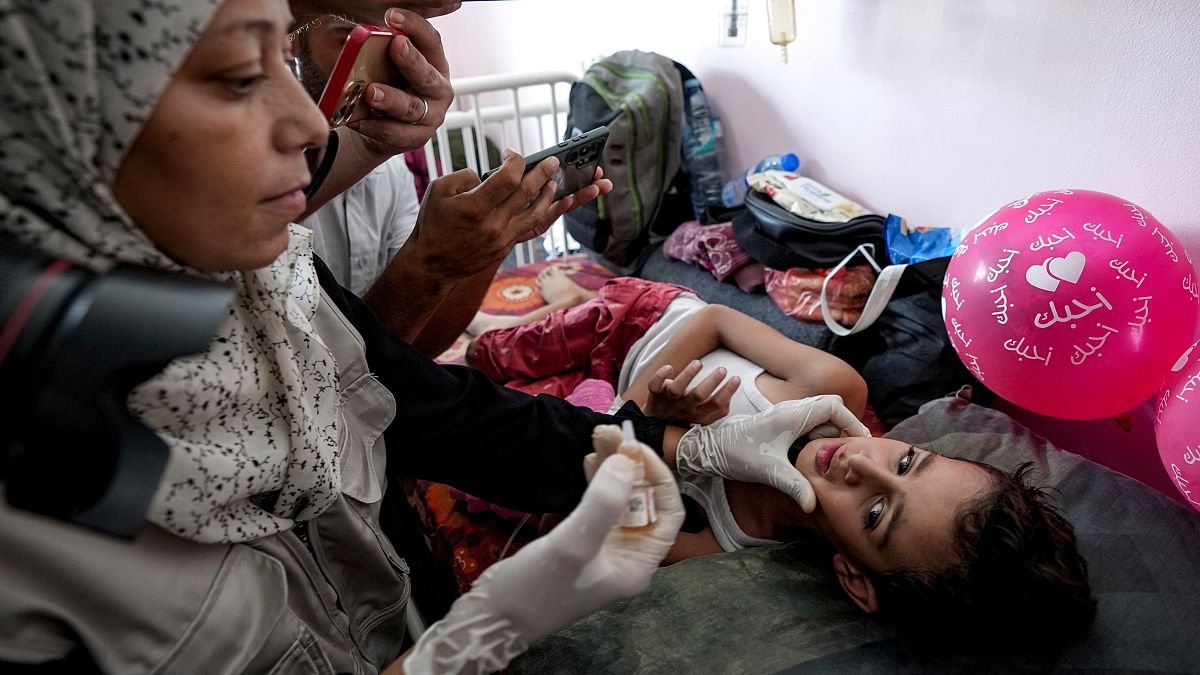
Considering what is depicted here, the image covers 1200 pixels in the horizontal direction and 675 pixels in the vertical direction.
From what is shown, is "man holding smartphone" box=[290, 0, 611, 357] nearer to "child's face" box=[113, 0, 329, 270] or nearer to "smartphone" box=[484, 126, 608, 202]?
"smartphone" box=[484, 126, 608, 202]

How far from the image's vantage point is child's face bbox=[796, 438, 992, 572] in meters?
1.13

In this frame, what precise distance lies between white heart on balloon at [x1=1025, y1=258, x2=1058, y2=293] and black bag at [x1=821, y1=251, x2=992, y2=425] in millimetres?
421

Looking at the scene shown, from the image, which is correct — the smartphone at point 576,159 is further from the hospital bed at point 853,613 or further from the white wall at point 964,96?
the white wall at point 964,96

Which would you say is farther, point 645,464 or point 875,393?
point 875,393

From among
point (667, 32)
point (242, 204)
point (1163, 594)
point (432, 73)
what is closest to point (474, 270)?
point (432, 73)

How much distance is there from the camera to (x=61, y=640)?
0.64 metres

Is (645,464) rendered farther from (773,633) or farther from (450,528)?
(450,528)

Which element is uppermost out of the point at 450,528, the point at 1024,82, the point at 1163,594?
the point at 1024,82

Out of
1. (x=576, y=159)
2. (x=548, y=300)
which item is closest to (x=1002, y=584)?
(x=576, y=159)

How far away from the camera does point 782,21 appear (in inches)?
82.7

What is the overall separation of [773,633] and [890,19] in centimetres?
158

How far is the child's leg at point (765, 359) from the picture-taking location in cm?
153

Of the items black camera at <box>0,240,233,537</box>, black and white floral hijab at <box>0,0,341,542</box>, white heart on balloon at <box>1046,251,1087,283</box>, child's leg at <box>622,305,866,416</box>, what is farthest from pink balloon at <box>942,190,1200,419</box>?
black camera at <box>0,240,233,537</box>

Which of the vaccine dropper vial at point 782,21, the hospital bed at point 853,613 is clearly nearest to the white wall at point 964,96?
the vaccine dropper vial at point 782,21
